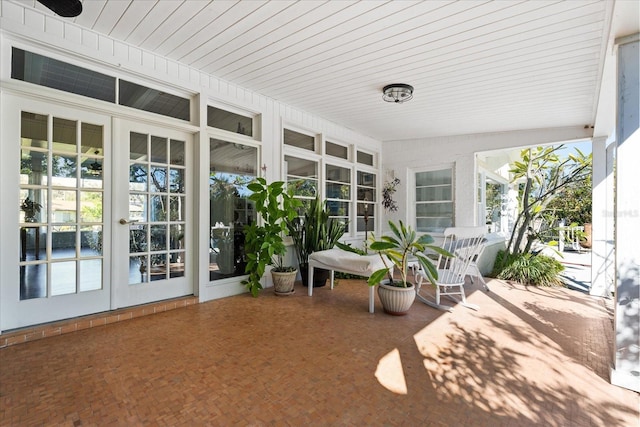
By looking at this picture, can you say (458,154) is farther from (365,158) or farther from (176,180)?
(176,180)

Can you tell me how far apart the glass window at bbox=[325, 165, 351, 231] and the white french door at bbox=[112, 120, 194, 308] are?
106 inches

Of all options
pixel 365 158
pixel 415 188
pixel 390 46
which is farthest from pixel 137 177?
pixel 415 188

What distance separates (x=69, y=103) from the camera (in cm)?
289

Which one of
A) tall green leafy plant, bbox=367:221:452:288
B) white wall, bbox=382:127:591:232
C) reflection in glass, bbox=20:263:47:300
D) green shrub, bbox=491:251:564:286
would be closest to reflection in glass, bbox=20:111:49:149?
reflection in glass, bbox=20:263:47:300

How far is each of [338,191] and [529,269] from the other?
139 inches

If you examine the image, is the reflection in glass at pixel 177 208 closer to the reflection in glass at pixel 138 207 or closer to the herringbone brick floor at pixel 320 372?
the reflection in glass at pixel 138 207

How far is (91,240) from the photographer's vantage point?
310 cm

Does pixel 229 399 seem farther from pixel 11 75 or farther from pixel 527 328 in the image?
pixel 11 75

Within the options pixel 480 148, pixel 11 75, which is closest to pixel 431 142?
pixel 480 148

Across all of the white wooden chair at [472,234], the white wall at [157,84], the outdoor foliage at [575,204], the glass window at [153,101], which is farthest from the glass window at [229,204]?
the outdoor foliage at [575,204]

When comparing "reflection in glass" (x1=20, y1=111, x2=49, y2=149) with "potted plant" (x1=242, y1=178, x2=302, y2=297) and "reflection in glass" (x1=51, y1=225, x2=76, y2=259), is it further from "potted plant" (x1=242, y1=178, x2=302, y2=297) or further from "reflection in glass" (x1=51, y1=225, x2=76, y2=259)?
"potted plant" (x1=242, y1=178, x2=302, y2=297)

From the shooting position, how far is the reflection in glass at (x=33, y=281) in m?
2.71

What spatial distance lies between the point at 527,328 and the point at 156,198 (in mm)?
4229

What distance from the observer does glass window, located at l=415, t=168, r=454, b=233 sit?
6.38 metres
